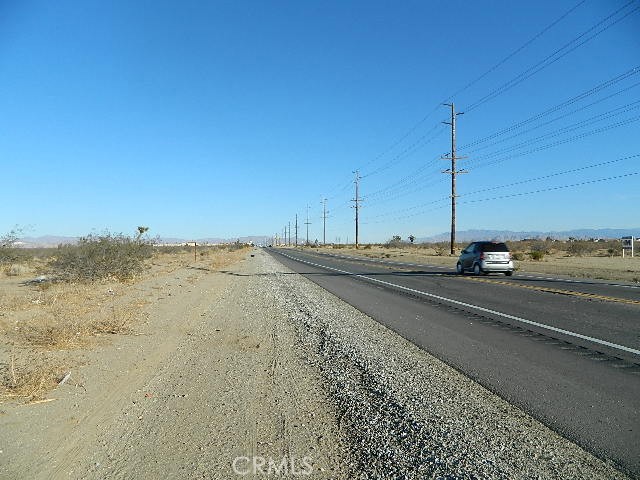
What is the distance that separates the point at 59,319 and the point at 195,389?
21.6 ft

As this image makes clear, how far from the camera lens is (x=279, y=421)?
5344mm

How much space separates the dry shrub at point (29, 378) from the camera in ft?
20.1

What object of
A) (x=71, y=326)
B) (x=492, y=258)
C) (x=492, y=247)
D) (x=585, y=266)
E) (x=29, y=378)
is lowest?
(x=29, y=378)

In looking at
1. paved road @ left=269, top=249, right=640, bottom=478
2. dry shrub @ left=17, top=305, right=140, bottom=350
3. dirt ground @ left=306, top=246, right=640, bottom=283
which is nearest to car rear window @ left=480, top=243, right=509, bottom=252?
dirt ground @ left=306, top=246, right=640, bottom=283

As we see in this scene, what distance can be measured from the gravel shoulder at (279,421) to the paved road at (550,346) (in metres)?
0.37

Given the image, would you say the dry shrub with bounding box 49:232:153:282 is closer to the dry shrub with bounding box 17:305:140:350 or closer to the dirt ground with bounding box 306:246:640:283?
the dry shrub with bounding box 17:305:140:350

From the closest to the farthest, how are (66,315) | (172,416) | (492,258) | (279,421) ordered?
(279,421) → (172,416) → (66,315) → (492,258)

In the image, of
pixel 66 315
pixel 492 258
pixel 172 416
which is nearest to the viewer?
pixel 172 416

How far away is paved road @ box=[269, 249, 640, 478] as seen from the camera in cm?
518

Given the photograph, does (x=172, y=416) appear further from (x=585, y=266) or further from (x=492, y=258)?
(x=585, y=266)

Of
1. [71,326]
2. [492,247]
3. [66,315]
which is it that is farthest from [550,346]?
[492,247]

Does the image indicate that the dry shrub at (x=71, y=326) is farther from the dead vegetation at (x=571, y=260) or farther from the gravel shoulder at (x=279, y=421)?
the dead vegetation at (x=571, y=260)

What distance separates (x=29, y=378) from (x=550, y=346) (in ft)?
26.7

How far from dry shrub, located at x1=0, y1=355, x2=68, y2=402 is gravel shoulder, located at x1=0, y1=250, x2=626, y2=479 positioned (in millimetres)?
237
